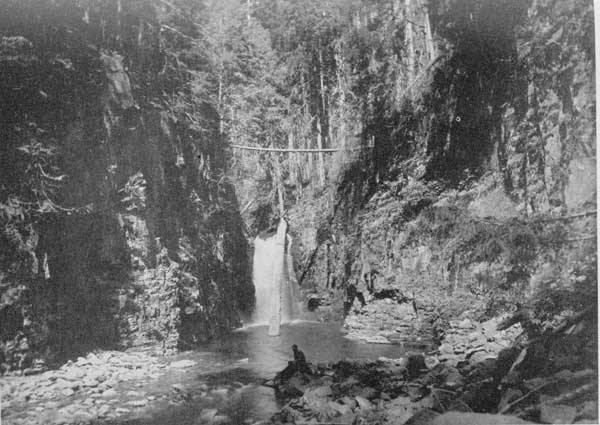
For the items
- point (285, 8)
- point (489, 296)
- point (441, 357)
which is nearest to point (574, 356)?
point (489, 296)

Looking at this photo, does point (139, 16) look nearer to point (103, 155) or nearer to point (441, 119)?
point (103, 155)

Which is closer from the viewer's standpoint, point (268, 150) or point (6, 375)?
point (6, 375)

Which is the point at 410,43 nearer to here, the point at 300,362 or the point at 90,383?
the point at 300,362

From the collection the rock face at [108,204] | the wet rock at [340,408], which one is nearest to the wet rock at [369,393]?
the wet rock at [340,408]

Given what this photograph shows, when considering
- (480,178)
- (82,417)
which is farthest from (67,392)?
(480,178)

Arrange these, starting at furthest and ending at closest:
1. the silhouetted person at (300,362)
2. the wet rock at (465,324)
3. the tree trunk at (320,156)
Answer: the tree trunk at (320,156) < the wet rock at (465,324) < the silhouetted person at (300,362)

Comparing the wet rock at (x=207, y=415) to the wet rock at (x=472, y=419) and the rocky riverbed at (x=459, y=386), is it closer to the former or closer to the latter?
the rocky riverbed at (x=459, y=386)
